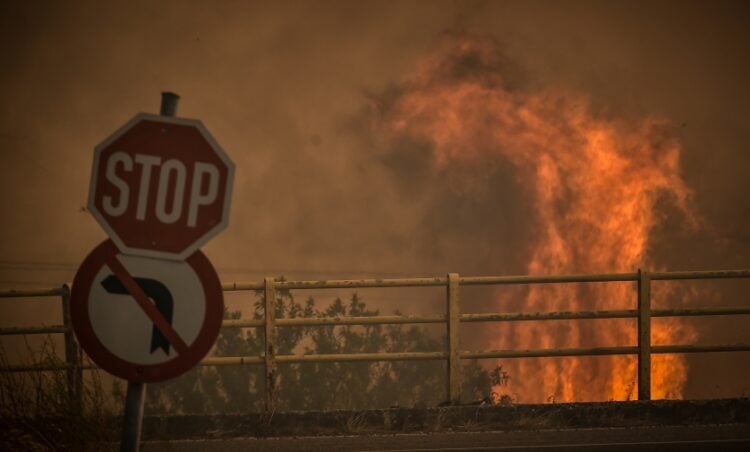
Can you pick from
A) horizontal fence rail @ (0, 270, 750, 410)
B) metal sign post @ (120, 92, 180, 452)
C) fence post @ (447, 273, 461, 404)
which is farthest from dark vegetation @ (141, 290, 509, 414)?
metal sign post @ (120, 92, 180, 452)

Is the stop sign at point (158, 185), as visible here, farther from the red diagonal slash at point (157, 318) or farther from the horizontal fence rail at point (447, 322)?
the horizontal fence rail at point (447, 322)

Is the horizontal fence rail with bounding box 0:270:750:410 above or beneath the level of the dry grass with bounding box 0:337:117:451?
above

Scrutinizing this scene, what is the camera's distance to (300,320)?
30.7 ft

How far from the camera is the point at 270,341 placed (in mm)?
9211

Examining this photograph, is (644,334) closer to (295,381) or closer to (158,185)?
(158,185)

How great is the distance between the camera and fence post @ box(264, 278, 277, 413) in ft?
29.7

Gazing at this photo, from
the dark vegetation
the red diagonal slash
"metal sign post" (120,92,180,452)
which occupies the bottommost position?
the dark vegetation

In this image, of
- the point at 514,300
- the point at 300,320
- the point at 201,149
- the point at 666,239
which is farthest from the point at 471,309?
the point at 201,149

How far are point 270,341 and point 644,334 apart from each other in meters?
3.62

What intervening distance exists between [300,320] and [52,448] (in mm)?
3449

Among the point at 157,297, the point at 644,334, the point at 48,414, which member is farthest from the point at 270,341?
the point at 157,297

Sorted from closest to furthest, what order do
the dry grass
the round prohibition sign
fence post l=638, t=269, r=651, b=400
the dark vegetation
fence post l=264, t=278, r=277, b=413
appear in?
the round prohibition sign < the dry grass < fence post l=264, t=278, r=277, b=413 < fence post l=638, t=269, r=651, b=400 < the dark vegetation

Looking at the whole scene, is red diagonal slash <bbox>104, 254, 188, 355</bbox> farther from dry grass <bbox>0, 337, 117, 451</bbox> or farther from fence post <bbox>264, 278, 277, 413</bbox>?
fence post <bbox>264, 278, 277, 413</bbox>

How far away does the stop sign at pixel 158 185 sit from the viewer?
407 cm
